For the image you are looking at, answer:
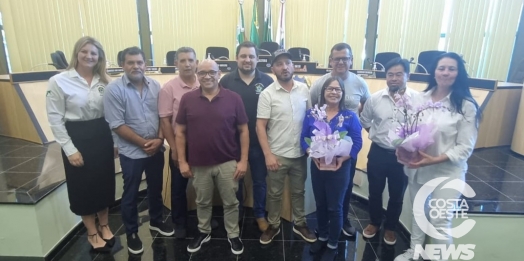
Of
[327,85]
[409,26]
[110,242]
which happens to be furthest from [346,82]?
[409,26]

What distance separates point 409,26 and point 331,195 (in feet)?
18.0

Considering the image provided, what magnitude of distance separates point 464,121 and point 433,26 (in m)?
5.12

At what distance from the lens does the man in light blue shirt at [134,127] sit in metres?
1.91

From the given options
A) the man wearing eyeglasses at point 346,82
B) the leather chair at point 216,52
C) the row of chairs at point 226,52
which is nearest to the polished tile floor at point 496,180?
the man wearing eyeglasses at point 346,82

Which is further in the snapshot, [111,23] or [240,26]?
[240,26]

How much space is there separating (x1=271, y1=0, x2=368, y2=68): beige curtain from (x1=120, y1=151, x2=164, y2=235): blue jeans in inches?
224

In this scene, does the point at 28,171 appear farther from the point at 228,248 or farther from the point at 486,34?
the point at 486,34

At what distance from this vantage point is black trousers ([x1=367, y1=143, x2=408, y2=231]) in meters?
2.06

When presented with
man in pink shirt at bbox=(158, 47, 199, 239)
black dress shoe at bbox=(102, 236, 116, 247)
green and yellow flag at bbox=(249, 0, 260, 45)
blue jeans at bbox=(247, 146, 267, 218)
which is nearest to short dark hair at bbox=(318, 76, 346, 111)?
blue jeans at bbox=(247, 146, 267, 218)

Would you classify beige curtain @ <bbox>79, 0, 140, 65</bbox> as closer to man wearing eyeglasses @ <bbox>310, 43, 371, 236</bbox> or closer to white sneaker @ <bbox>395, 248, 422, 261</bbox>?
man wearing eyeglasses @ <bbox>310, 43, 371, 236</bbox>

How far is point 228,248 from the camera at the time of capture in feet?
7.31

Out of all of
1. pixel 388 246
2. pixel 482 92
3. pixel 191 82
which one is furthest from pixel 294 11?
pixel 388 246

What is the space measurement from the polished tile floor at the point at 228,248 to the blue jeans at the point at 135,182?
0.73ft

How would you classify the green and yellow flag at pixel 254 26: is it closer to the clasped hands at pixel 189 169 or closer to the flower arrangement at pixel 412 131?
the clasped hands at pixel 189 169
